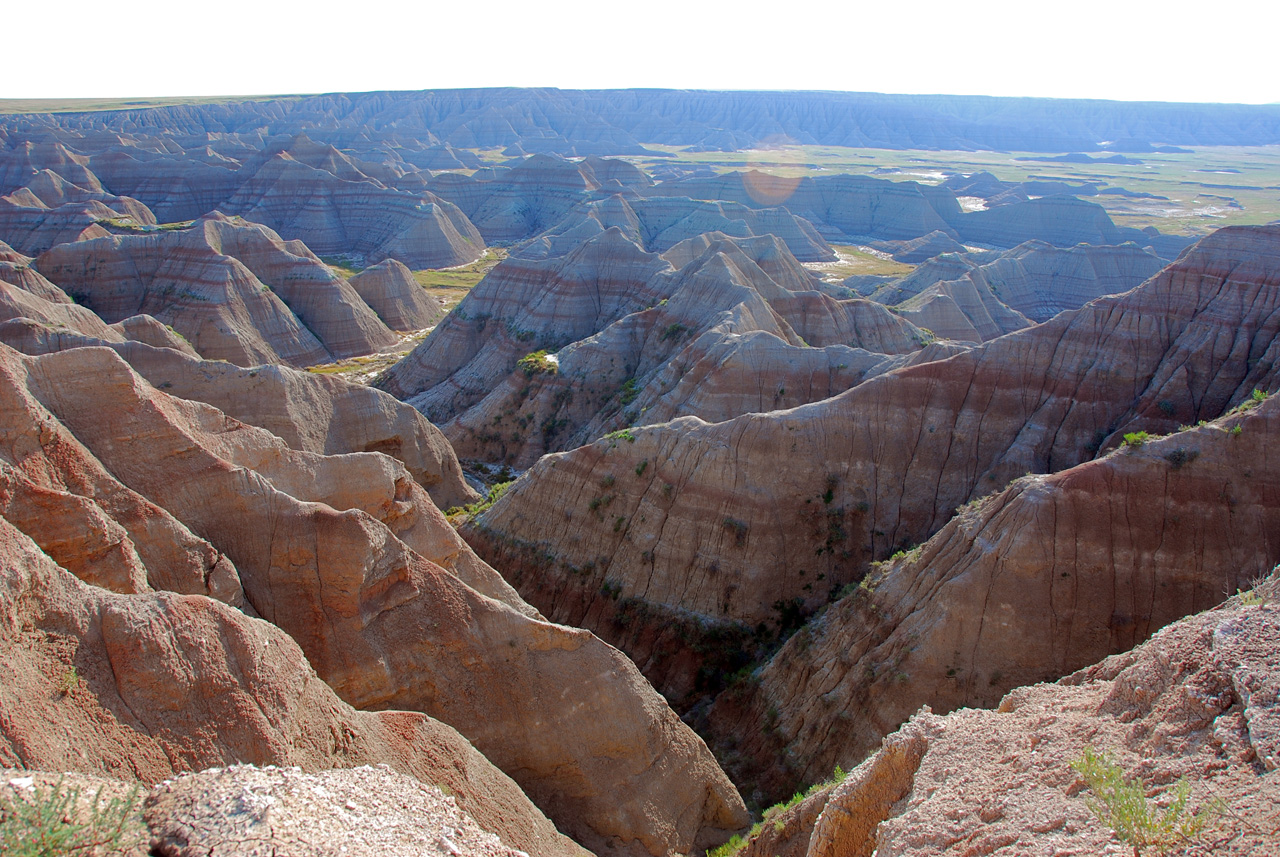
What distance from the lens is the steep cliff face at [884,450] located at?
88.6 feet

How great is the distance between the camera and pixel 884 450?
94.3 ft

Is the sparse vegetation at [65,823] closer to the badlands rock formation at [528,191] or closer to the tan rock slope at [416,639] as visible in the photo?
the tan rock slope at [416,639]

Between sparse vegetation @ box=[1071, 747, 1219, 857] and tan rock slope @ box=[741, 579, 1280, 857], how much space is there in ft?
0.28

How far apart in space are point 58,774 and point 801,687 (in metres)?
17.1

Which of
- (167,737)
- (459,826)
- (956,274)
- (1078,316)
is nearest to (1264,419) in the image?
(1078,316)

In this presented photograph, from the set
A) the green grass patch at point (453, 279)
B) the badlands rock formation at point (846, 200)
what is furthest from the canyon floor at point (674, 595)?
the badlands rock formation at point (846, 200)

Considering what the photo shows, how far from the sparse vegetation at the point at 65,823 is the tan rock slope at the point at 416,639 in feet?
25.4

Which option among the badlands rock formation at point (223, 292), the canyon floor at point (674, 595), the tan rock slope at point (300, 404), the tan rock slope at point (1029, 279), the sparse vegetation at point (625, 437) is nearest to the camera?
the canyon floor at point (674, 595)

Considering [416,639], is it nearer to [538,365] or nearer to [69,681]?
[69,681]

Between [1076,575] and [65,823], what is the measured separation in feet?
65.3

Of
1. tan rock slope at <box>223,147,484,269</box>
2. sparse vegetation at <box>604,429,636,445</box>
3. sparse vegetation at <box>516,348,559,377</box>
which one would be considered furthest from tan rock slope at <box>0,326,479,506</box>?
tan rock slope at <box>223,147,484,269</box>

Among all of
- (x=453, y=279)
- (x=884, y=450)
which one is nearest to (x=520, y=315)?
(x=884, y=450)

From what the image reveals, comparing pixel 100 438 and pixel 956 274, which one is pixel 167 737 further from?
pixel 956 274

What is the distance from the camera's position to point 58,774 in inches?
373
